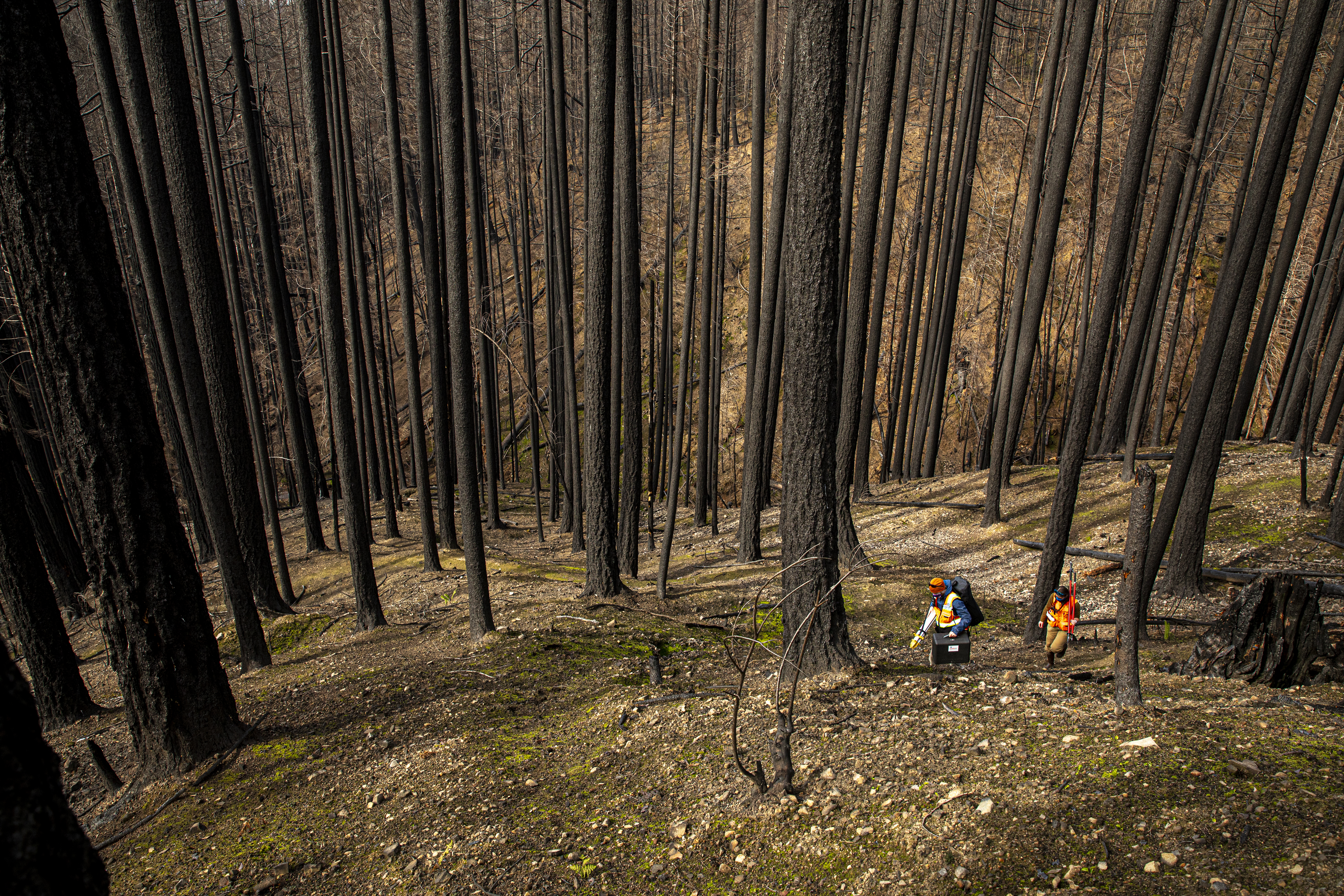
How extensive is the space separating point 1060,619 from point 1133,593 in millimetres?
2114

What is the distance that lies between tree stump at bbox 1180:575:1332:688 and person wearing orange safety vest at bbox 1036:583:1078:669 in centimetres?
104

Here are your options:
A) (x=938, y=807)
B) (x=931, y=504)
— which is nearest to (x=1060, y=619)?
(x=938, y=807)

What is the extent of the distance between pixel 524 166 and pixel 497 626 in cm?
1427

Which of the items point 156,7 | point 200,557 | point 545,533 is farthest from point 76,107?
point 200,557

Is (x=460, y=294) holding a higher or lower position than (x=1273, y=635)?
higher

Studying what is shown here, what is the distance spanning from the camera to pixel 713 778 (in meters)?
4.66

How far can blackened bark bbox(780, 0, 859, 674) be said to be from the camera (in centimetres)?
530

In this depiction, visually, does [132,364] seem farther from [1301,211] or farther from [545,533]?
[1301,211]

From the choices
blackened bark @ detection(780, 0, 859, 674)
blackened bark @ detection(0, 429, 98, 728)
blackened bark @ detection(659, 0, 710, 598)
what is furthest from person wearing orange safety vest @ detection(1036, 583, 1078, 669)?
blackened bark @ detection(0, 429, 98, 728)

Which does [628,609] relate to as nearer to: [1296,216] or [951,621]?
[951,621]

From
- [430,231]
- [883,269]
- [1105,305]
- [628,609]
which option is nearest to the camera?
[1105,305]

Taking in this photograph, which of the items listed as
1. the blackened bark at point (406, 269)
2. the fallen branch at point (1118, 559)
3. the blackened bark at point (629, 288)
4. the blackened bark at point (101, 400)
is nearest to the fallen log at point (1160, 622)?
the fallen branch at point (1118, 559)

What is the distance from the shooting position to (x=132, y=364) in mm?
5156

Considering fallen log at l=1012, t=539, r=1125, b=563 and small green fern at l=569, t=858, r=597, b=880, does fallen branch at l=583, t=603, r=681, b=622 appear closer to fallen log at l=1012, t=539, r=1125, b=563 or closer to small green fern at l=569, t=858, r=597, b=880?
small green fern at l=569, t=858, r=597, b=880
